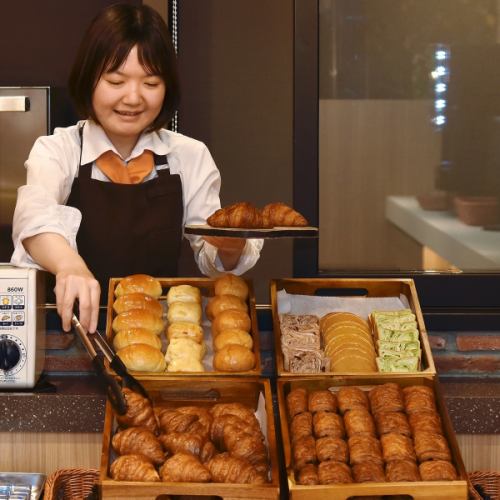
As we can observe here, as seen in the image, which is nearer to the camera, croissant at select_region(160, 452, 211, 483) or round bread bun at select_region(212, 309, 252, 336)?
croissant at select_region(160, 452, 211, 483)

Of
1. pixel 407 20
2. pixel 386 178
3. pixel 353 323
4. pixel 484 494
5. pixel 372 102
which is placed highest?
pixel 407 20

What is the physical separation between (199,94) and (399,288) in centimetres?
202

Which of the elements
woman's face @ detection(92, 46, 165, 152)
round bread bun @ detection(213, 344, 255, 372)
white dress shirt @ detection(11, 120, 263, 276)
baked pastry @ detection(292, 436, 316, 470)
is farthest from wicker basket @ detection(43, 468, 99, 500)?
woman's face @ detection(92, 46, 165, 152)

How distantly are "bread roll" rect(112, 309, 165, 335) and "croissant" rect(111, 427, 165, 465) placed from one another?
0.29 m

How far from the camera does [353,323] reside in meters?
1.79

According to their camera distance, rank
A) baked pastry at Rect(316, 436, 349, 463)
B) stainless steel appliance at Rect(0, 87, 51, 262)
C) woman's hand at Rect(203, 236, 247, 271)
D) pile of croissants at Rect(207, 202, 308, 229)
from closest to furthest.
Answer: baked pastry at Rect(316, 436, 349, 463), pile of croissants at Rect(207, 202, 308, 229), woman's hand at Rect(203, 236, 247, 271), stainless steel appliance at Rect(0, 87, 51, 262)

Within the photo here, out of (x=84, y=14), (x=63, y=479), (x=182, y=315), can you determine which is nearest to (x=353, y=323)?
(x=182, y=315)

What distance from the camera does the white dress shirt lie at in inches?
80.4

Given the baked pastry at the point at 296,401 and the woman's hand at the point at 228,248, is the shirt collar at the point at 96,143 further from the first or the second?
the baked pastry at the point at 296,401

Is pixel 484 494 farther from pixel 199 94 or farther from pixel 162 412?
pixel 199 94

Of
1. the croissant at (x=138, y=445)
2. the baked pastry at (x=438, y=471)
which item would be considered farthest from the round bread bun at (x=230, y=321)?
the baked pastry at (x=438, y=471)

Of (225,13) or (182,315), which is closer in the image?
(182,315)

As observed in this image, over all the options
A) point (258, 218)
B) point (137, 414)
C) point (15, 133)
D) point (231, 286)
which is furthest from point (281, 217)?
point (15, 133)

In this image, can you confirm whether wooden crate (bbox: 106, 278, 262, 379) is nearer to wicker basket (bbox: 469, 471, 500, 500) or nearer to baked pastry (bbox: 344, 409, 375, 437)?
baked pastry (bbox: 344, 409, 375, 437)
